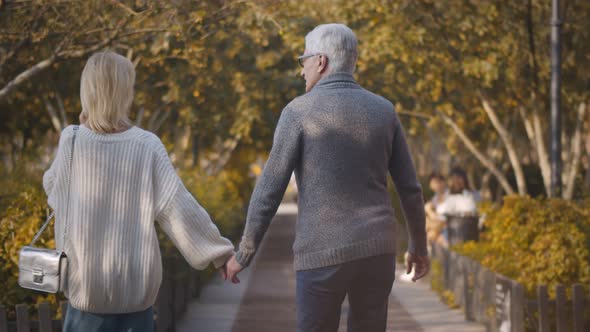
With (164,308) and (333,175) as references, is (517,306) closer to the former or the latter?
(164,308)

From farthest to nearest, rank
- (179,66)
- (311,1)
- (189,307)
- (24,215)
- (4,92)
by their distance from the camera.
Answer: (179,66)
(311,1)
(189,307)
(4,92)
(24,215)

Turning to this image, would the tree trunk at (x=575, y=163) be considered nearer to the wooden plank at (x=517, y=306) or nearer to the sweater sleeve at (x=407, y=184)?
the wooden plank at (x=517, y=306)

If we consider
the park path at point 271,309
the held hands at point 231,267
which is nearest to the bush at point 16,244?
the park path at point 271,309

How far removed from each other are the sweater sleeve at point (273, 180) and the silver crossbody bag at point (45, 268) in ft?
2.51

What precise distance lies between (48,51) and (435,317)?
486 cm

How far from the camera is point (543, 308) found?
710 centimetres

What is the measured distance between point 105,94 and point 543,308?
4.54 m

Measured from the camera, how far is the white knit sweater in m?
3.45

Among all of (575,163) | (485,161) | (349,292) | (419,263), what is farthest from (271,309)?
(349,292)

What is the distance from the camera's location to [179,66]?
1723cm

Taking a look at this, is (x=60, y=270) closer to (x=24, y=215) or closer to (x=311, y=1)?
(x=24, y=215)

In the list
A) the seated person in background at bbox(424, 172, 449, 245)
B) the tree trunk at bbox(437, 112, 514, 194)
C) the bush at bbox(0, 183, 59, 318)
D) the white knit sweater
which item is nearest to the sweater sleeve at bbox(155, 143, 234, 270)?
the white knit sweater

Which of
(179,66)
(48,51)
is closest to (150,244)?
(48,51)

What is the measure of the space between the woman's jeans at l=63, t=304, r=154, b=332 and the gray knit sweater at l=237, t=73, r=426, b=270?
602 millimetres
